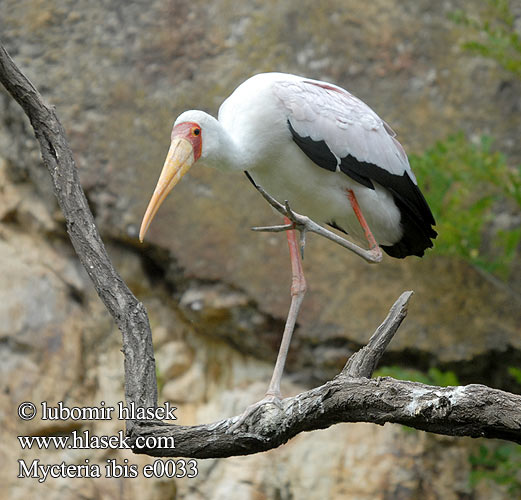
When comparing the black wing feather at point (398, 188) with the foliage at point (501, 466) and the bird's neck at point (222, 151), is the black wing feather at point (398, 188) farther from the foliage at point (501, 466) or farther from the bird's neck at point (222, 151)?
the foliage at point (501, 466)

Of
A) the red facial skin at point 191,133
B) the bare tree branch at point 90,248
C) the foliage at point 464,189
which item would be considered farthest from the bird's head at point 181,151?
the foliage at point 464,189

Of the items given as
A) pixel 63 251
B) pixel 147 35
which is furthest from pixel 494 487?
pixel 147 35

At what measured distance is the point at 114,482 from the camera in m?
4.92

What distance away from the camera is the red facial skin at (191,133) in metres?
3.04

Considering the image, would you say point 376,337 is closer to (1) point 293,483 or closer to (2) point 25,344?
(1) point 293,483

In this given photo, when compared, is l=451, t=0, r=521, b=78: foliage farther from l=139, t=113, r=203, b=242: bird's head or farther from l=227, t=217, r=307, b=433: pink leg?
l=139, t=113, r=203, b=242: bird's head

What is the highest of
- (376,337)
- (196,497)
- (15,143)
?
(15,143)

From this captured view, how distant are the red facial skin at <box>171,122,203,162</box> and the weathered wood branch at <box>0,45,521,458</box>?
0.49 m

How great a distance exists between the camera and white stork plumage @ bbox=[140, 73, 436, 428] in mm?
3211

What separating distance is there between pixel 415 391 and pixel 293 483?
9.80 feet

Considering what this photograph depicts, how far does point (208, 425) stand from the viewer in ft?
8.54

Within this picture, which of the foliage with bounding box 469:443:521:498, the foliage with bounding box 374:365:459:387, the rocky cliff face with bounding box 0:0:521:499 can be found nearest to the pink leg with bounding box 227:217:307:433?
the foliage with bounding box 374:365:459:387

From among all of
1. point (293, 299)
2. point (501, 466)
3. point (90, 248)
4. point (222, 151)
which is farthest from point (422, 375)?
point (90, 248)

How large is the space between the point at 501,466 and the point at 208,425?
8.59 feet
